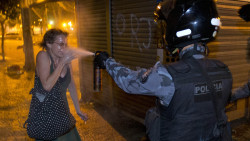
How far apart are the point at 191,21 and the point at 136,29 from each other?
10.6ft

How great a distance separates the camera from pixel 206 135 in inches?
72.0

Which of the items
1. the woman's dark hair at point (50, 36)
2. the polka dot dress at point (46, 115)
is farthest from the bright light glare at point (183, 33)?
the woman's dark hair at point (50, 36)

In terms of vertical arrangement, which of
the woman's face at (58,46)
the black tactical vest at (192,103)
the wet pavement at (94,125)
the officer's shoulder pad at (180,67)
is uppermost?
the woman's face at (58,46)

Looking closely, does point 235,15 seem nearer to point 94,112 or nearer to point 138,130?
point 138,130

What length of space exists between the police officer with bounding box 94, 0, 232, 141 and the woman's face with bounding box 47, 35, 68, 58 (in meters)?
1.08

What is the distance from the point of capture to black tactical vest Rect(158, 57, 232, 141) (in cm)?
167

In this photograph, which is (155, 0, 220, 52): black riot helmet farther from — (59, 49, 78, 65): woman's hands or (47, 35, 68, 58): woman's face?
(47, 35, 68, 58): woman's face

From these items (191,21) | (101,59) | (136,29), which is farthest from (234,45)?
(101,59)

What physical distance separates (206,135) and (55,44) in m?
2.05

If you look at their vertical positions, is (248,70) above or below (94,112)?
above

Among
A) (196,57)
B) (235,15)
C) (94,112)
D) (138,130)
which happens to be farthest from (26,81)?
(196,57)

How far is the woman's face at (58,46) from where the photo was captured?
285 centimetres

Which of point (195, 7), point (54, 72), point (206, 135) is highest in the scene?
point (195, 7)

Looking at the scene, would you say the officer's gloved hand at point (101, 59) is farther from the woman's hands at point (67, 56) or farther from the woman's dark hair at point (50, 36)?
the woman's dark hair at point (50, 36)
